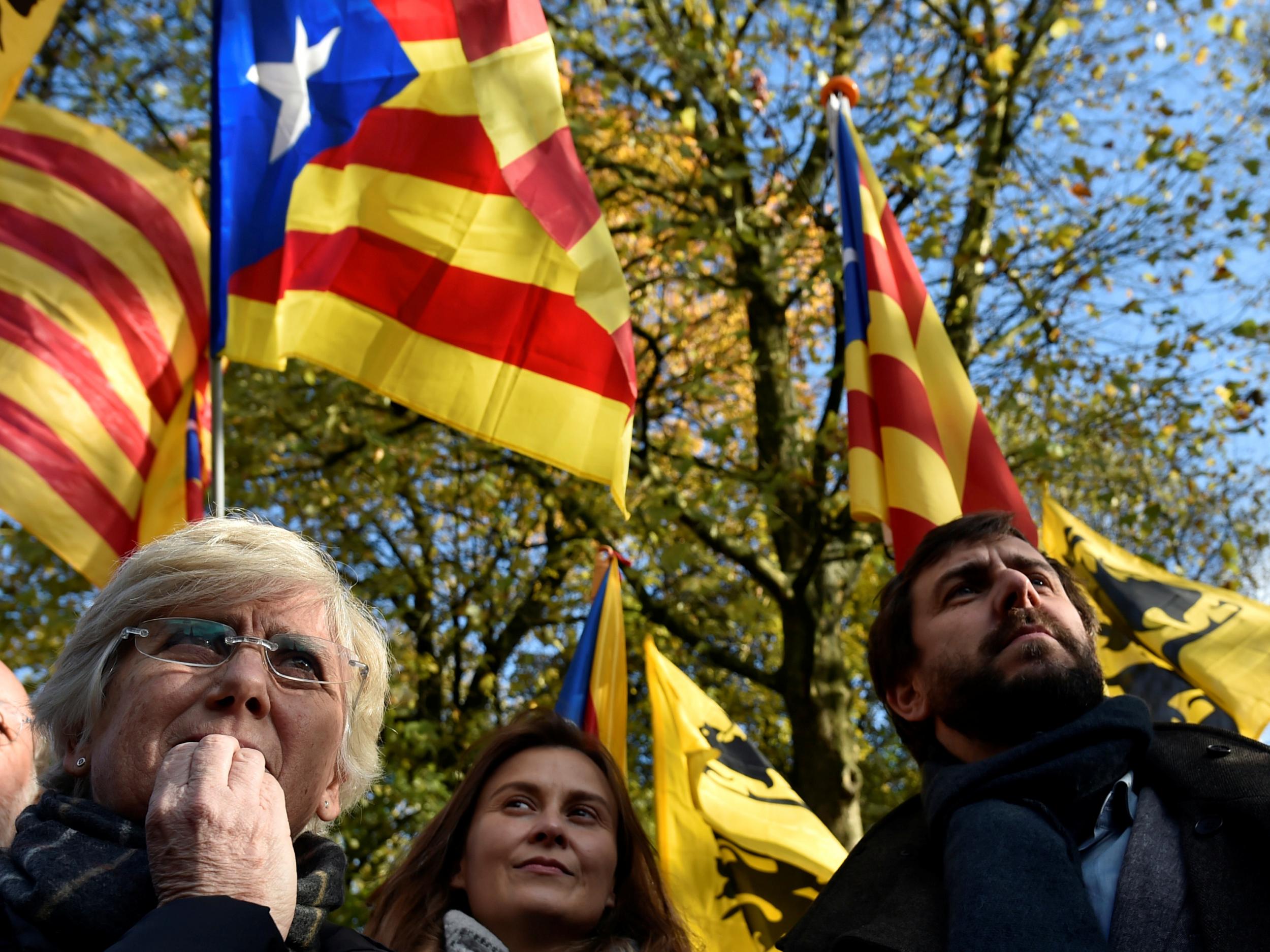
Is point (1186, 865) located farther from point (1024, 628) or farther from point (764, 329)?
point (764, 329)

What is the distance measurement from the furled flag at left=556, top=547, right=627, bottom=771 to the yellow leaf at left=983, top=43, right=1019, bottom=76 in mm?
4377

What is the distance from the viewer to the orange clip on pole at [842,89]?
15.3ft

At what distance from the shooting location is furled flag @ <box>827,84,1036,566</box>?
3730mm

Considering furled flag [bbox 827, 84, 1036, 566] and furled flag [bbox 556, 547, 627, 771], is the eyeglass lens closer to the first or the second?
furled flag [bbox 827, 84, 1036, 566]

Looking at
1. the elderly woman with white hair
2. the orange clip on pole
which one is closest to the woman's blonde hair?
the elderly woman with white hair

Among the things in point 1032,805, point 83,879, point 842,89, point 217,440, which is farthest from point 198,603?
point 842,89

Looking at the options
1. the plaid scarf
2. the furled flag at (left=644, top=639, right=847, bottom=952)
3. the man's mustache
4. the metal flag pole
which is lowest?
the furled flag at (left=644, top=639, right=847, bottom=952)

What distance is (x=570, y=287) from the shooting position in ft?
11.6

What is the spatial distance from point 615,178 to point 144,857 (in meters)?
8.05

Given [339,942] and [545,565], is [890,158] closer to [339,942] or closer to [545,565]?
[545,565]

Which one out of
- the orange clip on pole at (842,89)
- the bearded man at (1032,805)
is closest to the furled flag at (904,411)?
the orange clip on pole at (842,89)

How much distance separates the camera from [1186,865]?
2080 mm

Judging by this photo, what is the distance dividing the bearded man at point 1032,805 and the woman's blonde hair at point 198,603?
3.11 ft

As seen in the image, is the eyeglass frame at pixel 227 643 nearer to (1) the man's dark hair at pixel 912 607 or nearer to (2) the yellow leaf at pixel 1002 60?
(1) the man's dark hair at pixel 912 607
